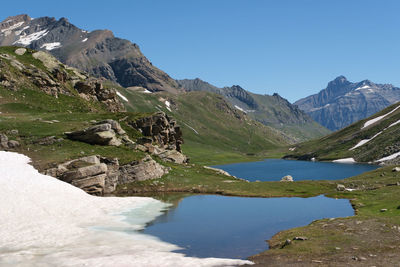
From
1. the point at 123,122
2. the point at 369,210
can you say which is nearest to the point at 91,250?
the point at 369,210

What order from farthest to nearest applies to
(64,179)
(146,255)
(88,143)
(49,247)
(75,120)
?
(75,120) < (88,143) < (64,179) < (49,247) < (146,255)

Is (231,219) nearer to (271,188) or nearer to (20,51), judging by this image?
(271,188)

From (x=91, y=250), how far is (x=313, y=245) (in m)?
18.4

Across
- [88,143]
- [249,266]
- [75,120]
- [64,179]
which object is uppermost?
[75,120]

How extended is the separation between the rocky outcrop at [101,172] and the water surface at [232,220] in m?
11.6

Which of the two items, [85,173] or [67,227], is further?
[85,173]

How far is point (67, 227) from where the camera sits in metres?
33.9

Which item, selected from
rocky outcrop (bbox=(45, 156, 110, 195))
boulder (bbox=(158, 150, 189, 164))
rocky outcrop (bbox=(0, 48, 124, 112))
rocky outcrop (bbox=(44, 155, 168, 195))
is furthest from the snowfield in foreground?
rocky outcrop (bbox=(0, 48, 124, 112))

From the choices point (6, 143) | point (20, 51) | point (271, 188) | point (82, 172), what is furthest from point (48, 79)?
point (271, 188)

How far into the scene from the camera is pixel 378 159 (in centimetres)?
18850

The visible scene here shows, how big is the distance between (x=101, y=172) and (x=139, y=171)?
7.99m

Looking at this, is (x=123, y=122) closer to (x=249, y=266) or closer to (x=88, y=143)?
(x=88, y=143)

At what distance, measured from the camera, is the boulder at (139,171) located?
59.3 m

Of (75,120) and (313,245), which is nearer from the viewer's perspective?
(313,245)
